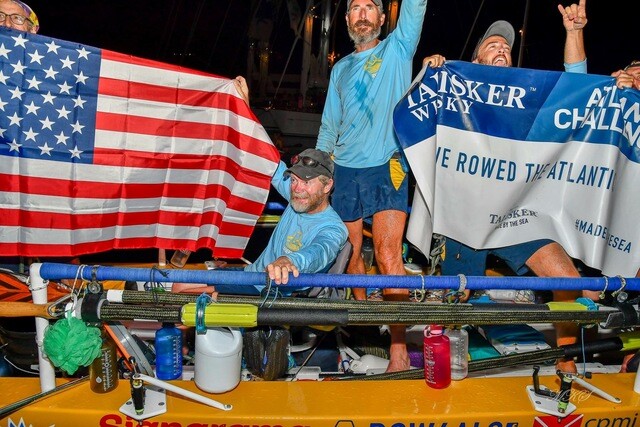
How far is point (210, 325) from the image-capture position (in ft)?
7.43

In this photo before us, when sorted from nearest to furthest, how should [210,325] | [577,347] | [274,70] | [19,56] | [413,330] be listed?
[210,325], [577,347], [19,56], [413,330], [274,70]

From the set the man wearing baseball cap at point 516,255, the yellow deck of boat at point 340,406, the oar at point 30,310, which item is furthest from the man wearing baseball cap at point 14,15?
the man wearing baseball cap at point 516,255

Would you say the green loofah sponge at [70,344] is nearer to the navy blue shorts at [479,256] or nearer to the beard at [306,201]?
the beard at [306,201]

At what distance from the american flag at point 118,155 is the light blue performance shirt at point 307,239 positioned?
41 centimetres

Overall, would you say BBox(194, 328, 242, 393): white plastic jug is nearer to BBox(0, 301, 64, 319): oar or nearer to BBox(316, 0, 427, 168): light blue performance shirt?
BBox(0, 301, 64, 319): oar

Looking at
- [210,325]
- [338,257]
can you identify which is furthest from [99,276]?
[338,257]

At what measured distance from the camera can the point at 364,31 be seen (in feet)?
12.0

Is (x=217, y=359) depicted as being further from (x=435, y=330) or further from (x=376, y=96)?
(x=376, y=96)

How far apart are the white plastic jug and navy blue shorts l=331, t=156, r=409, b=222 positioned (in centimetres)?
156

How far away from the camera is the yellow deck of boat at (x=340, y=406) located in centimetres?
230

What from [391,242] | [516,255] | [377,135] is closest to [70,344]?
[391,242]

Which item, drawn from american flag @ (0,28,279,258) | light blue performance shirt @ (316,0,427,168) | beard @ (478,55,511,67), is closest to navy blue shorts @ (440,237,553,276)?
light blue performance shirt @ (316,0,427,168)

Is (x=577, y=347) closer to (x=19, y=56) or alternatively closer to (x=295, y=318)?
(x=295, y=318)

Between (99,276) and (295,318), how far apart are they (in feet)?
3.27
